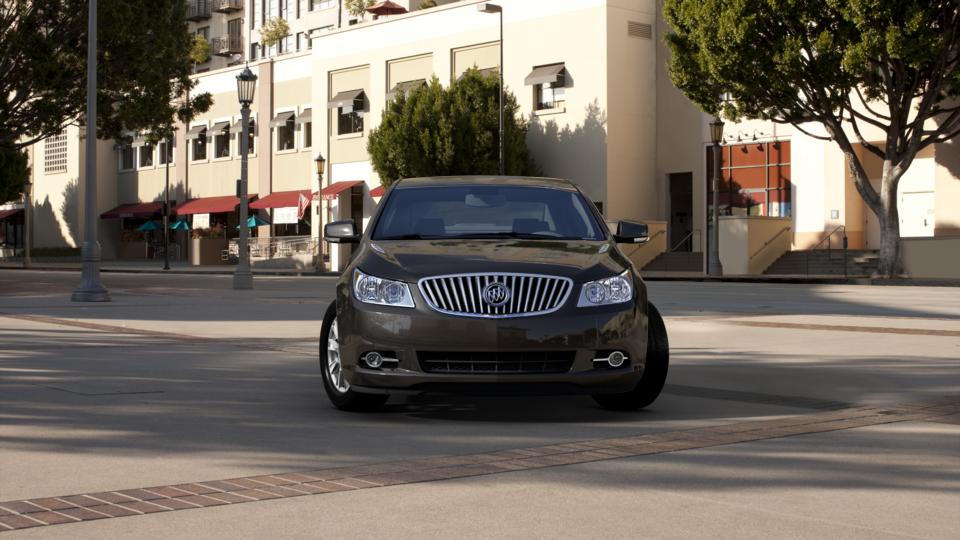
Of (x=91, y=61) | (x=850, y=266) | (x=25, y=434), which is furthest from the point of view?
(x=850, y=266)

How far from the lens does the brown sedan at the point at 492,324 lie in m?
8.25

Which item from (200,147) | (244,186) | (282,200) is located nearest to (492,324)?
(244,186)

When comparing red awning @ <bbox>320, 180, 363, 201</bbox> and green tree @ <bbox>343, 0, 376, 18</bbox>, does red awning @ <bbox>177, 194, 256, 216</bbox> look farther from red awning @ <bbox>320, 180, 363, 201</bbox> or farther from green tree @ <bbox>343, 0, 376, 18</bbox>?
green tree @ <bbox>343, 0, 376, 18</bbox>

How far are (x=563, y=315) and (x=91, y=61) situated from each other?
18.5m

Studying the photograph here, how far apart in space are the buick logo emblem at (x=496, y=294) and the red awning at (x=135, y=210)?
7142 centimetres

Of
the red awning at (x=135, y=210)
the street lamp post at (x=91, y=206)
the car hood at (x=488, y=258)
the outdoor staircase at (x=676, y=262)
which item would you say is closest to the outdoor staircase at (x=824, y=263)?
the outdoor staircase at (x=676, y=262)

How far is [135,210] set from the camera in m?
78.6

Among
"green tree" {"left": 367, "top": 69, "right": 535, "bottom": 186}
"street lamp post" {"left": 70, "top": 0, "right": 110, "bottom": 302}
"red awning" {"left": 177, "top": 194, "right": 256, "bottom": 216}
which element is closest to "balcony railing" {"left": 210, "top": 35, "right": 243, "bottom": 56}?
"red awning" {"left": 177, "top": 194, "right": 256, "bottom": 216}

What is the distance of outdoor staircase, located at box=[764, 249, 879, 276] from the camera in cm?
4390

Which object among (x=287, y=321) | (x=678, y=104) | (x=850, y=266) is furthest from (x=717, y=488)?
(x=678, y=104)

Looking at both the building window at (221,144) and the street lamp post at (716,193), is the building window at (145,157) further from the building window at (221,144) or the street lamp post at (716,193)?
the street lamp post at (716,193)

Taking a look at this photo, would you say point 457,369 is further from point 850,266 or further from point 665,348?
point 850,266

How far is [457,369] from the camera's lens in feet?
27.3

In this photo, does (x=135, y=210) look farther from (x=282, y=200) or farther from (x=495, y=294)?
(x=495, y=294)
